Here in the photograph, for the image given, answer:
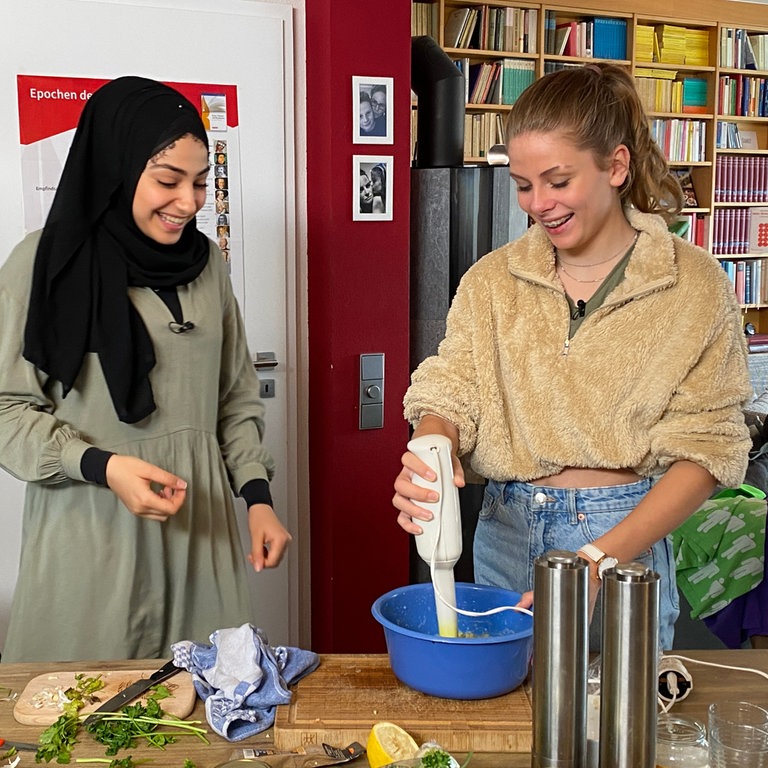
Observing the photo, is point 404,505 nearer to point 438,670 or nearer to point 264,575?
point 438,670

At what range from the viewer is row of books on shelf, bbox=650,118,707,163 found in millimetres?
7301

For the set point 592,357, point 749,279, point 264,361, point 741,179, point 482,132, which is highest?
point 482,132

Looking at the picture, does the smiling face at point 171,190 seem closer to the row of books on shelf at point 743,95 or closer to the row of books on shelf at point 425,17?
the row of books on shelf at point 425,17

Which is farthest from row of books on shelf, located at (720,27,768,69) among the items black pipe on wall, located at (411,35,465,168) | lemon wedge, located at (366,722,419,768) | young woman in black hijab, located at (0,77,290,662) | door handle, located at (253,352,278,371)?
lemon wedge, located at (366,722,419,768)

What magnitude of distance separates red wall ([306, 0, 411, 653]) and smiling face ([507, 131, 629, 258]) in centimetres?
133

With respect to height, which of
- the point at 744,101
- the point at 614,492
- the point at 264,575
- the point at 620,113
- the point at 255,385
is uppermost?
the point at 744,101

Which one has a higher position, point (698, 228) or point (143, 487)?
point (698, 228)

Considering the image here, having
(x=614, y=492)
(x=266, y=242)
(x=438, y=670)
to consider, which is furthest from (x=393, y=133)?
(x=438, y=670)

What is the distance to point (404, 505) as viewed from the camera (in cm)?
150

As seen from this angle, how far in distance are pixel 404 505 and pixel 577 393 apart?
421 mm

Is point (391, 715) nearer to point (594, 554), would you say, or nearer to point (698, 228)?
point (594, 554)

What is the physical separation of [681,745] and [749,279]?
7.07m

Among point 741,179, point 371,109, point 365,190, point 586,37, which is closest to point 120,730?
point 365,190

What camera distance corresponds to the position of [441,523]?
4.84ft
